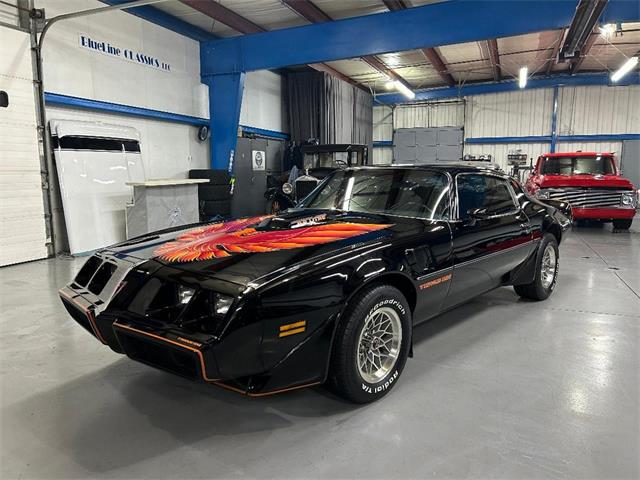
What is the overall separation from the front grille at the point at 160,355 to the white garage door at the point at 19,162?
5044 mm

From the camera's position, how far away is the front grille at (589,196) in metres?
8.52

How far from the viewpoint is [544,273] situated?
14.1 feet

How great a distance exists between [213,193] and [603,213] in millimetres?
7646

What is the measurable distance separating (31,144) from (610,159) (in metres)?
10.4

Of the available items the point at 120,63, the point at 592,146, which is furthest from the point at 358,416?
the point at 592,146

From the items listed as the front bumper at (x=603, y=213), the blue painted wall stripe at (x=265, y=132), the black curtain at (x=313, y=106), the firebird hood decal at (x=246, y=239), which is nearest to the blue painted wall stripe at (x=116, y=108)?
the blue painted wall stripe at (x=265, y=132)

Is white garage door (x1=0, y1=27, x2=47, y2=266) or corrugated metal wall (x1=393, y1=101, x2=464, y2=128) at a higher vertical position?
corrugated metal wall (x1=393, y1=101, x2=464, y2=128)

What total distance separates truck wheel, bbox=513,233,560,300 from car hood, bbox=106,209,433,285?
72.4 inches

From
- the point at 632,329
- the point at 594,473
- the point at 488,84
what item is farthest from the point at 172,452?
the point at 488,84

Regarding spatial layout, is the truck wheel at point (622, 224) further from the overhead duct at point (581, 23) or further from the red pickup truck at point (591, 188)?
the overhead duct at point (581, 23)

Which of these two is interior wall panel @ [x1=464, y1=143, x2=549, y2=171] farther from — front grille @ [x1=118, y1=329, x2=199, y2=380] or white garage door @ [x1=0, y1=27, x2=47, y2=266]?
front grille @ [x1=118, y1=329, x2=199, y2=380]

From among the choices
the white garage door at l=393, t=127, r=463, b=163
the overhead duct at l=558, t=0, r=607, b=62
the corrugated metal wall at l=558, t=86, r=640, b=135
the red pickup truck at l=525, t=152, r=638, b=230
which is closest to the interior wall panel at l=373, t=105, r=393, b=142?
the white garage door at l=393, t=127, r=463, b=163

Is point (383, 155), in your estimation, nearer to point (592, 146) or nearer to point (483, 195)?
point (592, 146)

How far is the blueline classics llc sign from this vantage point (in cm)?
705
